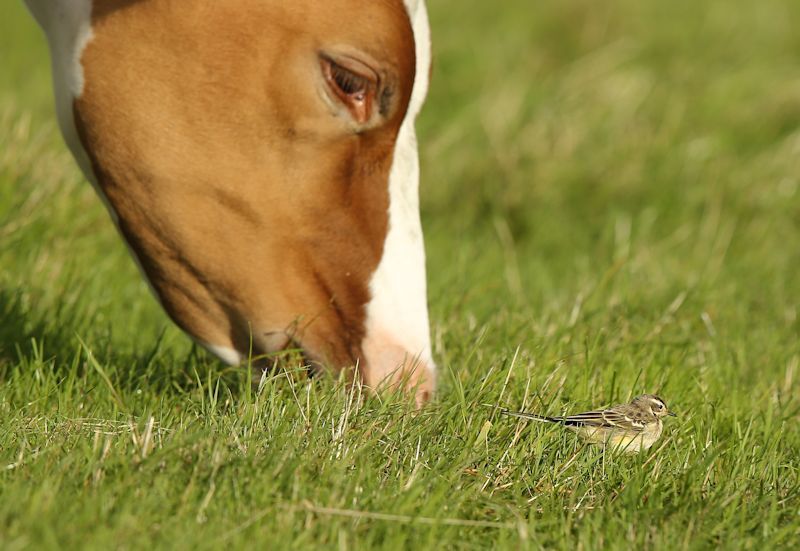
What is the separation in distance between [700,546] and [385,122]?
1.22 m

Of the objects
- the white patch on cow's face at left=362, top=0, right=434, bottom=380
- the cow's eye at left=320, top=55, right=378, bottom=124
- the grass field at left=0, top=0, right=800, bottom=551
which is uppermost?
the cow's eye at left=320, top=55, right=378, bottom=124

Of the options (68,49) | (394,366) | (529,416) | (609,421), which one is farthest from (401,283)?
(68,49)

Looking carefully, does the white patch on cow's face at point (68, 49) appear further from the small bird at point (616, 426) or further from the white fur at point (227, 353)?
the small bird at point (616, 426)

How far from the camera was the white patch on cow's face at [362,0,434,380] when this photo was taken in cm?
329

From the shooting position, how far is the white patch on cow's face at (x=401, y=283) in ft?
10.8

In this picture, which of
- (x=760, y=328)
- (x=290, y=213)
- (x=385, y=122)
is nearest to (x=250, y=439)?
(x=290, y=213)

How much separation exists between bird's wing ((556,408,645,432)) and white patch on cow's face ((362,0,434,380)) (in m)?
0.39

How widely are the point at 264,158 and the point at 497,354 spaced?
1.07m

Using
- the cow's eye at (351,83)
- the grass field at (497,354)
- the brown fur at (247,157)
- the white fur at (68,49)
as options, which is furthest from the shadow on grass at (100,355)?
the cow's eye at (351,83)

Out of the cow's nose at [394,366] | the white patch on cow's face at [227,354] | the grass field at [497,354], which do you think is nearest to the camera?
the grass field at [497,354]

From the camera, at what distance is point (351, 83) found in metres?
3.11

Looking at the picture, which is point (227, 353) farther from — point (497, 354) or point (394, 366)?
point (497, 354)

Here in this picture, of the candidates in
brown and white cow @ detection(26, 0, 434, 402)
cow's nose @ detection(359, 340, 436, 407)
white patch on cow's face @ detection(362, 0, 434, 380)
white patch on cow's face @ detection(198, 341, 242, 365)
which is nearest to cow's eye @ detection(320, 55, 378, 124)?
brown and white cow @ detection(26, 0, 434, 402)

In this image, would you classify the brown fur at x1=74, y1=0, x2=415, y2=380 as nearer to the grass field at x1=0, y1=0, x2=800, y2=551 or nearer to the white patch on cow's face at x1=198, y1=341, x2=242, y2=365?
the white patch on cow's face at x1=198, y1=341, x2=242, y2=365
